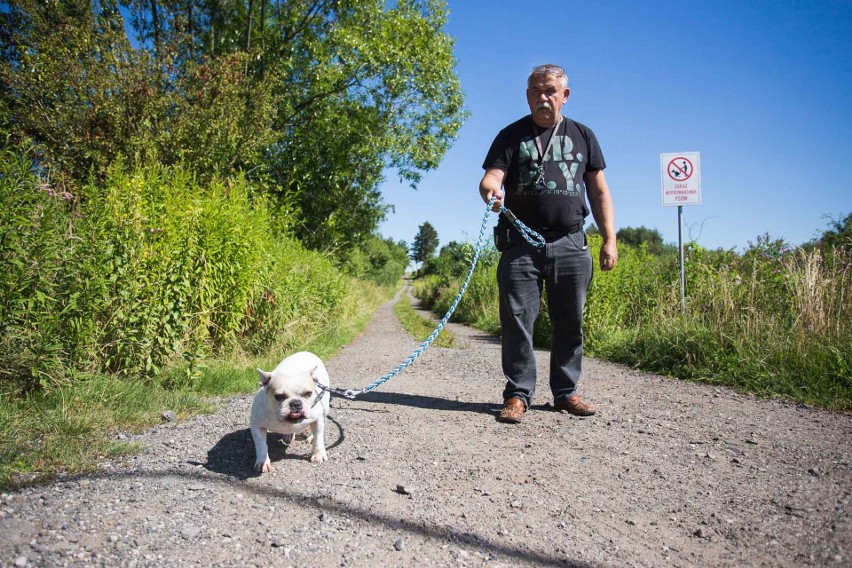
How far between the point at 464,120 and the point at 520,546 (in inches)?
683

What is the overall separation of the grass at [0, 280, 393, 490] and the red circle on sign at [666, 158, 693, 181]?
7296 millimetres

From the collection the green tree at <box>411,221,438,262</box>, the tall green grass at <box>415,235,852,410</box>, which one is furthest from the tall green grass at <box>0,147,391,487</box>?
the green tree at <box>411,221,438,262</box>

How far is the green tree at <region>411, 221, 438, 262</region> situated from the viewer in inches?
5185

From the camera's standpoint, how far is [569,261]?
4.02m

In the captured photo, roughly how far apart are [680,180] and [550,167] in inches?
211

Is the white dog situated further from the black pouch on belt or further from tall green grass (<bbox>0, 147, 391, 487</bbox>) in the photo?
the black pouch on belt

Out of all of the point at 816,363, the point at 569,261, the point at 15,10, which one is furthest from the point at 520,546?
the point at 15,10

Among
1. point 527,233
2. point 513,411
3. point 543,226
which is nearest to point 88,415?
point 513,411

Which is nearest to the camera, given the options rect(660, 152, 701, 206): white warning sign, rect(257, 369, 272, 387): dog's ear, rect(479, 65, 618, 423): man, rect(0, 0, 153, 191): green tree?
rect(257, 369, 272, 387): dog's ear

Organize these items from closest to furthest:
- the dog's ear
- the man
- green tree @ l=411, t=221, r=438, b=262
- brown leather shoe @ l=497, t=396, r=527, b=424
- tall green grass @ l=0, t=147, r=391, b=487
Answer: the dog's ear
tall green grass @ l=0, t=147, r=391, b=487
brown leather shoe @ l=497, t=396, r=527, b=424
the man
green tree @ l=411, t=221, r=438, b=262

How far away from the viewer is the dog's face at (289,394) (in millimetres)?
2795

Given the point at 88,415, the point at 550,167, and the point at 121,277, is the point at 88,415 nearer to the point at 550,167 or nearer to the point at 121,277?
the point at 121,277

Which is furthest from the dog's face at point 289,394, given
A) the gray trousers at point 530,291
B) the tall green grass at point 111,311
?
the gray trousers at point 530,291

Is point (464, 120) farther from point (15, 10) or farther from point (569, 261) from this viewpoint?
point (569, 261)
